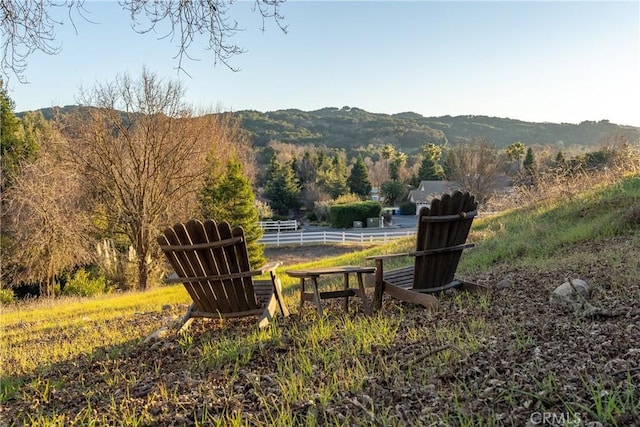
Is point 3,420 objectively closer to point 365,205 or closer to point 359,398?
point 359,398

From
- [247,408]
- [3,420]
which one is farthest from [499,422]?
[3,420]

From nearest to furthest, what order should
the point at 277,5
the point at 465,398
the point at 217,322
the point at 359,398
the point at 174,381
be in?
the point at 465,398, the point at 359,398, the point at 174,381, the point at 277,5, the point at 217,322

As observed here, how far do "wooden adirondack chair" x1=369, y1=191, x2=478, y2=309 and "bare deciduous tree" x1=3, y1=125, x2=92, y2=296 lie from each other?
14.5m

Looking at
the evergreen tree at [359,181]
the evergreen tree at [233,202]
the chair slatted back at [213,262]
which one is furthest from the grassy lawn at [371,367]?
the evergreen tree at [359,181]

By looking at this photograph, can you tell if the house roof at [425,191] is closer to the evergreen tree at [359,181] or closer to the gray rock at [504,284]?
the evergreen tree at [359,181]

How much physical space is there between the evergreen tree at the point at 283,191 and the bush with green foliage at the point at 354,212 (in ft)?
23.6

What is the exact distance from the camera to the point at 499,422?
1.85 meters

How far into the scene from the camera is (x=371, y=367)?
2.70m

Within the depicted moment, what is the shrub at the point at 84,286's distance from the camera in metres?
16.8

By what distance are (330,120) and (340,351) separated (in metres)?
118

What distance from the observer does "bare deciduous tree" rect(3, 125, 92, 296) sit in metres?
15.5

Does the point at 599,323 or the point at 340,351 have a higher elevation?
the point at 599,323

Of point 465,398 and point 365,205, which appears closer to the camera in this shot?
point 465,398

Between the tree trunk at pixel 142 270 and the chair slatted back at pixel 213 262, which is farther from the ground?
the chair slatted back at pixel 213 262
